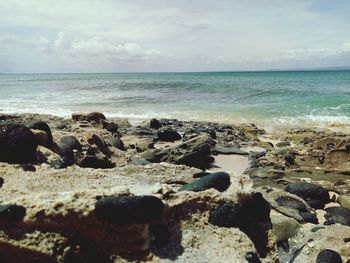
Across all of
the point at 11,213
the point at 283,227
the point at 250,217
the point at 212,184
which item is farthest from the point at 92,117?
the point at 11,213

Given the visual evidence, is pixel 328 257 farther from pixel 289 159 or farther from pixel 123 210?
pixel 289 159

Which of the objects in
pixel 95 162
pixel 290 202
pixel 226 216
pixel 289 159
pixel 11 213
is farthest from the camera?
pixel 289 159

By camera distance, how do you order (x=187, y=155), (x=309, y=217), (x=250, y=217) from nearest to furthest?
1. (x=250, y=217)
2. (x=309, y=217)
3. (x=187, y=155)

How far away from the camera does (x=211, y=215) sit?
3730mm

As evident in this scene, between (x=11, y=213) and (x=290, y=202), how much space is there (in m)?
4.06

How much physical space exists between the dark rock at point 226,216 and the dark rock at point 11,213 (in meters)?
1.66

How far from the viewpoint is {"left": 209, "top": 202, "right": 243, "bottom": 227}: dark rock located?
12.1 ft

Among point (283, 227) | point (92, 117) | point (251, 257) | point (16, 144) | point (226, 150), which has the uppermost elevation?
point (16, 144)

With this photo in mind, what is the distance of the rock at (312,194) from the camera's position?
20.8 feet

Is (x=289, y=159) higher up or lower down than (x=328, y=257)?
lower down

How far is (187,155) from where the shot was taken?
8.59m

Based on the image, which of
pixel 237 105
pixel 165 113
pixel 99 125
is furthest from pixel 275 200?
pixel 237 105

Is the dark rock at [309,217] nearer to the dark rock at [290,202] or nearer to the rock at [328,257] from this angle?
the dark rock at [290,202]

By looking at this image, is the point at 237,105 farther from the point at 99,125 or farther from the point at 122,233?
the point at 122,233
